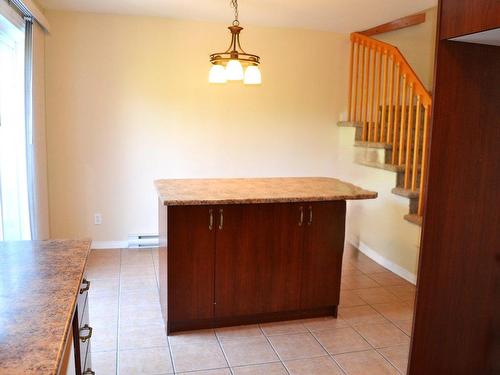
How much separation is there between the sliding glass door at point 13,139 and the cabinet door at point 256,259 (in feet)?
6.27

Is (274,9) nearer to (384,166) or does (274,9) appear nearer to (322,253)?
(384,166)

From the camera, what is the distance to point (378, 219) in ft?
15.6

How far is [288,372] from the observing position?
104 inches

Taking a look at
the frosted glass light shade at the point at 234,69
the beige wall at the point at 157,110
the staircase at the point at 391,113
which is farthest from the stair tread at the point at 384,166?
the frosted glass light shade at the point at 234,69

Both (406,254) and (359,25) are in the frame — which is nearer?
(406,254)

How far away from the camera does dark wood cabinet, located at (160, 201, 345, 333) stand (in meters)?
2.98

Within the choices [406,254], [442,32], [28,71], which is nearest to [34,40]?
[28,71]

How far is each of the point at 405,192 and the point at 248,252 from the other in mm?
1923

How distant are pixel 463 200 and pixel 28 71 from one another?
347 centimetres

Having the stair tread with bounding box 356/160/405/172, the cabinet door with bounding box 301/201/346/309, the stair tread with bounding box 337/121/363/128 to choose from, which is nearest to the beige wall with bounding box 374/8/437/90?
the stair tread with bounding box 337/121/363/128

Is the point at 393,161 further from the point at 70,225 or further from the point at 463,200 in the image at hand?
the point at 70,225

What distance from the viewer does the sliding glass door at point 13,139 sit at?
3682 mm

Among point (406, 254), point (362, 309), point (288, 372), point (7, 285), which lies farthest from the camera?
point (406, 254)

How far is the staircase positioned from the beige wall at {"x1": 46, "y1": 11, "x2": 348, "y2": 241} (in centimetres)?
26
